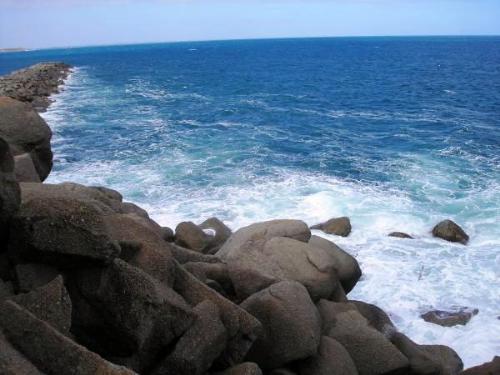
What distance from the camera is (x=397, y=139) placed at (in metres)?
34.1

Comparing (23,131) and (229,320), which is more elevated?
(23,131)

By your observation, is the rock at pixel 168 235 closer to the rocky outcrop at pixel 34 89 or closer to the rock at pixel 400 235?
the rock at pixel 400 235

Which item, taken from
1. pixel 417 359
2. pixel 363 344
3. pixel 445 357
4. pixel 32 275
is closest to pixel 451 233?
pixel 445 357

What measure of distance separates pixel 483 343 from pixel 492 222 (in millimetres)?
8348

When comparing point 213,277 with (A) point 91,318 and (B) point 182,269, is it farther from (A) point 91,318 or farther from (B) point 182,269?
(A) point 91,318

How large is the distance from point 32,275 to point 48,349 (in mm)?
1812

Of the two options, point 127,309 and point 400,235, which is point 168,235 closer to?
point 127,309

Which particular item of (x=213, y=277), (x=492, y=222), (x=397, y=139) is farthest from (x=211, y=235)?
(x=397, y=139)

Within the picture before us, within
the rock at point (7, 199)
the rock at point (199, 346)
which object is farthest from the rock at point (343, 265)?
the rock at point (7, 199)

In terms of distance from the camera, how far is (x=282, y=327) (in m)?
9.24

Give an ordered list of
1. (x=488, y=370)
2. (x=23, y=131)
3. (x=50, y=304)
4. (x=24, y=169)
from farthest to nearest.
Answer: (x=23, y=131) → (x=24, y=169) → (x=488, y=370) → (x=50, y=304)

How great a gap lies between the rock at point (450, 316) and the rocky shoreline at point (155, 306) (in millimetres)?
1913

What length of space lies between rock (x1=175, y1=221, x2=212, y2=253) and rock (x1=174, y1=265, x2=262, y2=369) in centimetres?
622

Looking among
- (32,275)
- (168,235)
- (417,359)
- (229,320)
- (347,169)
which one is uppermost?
(32,275)
